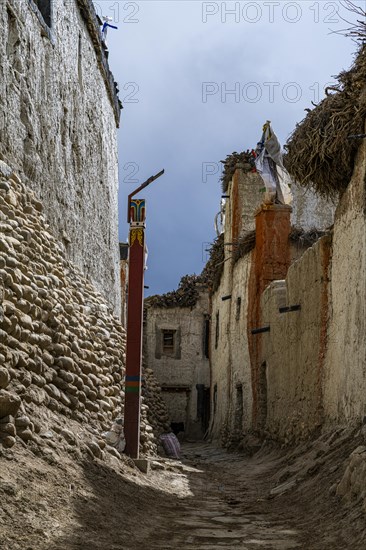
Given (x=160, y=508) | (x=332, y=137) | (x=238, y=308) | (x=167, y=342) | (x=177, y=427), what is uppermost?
(x=332, y=137)

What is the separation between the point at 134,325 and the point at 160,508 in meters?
2.76

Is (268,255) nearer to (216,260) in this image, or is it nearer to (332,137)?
(216,260)

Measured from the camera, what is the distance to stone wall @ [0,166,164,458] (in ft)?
21.3

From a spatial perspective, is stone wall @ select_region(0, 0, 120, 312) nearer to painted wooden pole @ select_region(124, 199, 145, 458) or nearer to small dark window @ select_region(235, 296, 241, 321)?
painted wooden pole @ select_region(124, 199, 145, 458)

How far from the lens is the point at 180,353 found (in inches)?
1121

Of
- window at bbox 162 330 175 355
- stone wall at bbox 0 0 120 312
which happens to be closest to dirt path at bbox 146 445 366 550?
stone wall at bbox 0 0 120 312

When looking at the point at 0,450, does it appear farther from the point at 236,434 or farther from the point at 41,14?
the point at 236,434

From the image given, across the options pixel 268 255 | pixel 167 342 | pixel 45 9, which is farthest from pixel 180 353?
pixel 45 9

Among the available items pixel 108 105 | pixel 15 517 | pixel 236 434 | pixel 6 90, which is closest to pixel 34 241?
pixel 6 90

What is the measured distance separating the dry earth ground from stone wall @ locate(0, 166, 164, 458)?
1.27 feet

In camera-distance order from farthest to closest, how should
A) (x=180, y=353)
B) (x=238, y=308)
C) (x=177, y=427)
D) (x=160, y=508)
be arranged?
(x=180, y=353), (x=177, y=427), (x=238, y=308), (x=160, y=508)

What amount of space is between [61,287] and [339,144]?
12.3ft

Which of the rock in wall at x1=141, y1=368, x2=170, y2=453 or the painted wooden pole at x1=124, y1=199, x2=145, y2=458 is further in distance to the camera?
the rock in wall at x1=141, y1=368, x2=170, y2=453

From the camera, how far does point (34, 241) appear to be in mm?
8164
